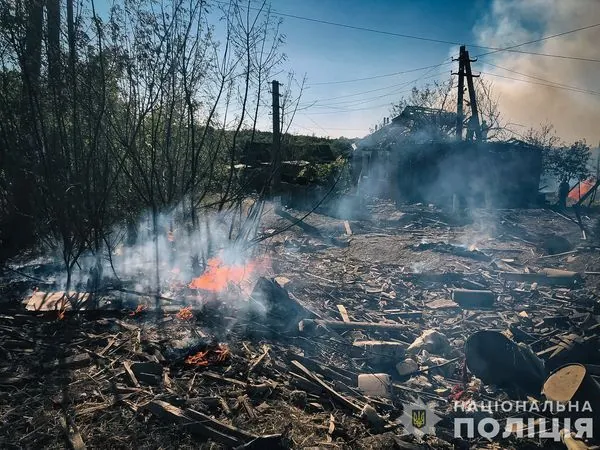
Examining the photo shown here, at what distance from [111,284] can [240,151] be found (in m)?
3.48

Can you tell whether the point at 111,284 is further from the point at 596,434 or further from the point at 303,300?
the point at 596,434

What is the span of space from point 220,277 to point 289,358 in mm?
2815

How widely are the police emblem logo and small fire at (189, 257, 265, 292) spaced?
374cm

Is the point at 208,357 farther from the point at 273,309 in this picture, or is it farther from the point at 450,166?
the point at 450,166

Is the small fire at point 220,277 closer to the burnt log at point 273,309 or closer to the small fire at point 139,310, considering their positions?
the burnt log at point 273,309

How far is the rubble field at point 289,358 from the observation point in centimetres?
331

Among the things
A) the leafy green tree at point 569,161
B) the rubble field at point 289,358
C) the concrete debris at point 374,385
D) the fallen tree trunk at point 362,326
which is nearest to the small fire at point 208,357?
the rubble field at point 289,358

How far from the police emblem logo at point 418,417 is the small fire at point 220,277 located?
3739mm

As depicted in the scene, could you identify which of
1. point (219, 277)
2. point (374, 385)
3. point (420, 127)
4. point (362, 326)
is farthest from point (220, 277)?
point (420, 127)

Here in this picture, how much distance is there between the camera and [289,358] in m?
4.82

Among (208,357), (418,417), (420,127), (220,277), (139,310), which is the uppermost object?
(420,127)

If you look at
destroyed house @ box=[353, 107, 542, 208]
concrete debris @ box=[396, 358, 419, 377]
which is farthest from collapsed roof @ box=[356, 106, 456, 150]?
concrete debris @ box=[396, 358, 419, 377]

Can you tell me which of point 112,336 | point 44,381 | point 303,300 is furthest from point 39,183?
point 303,300

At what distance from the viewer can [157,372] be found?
4.05 m
